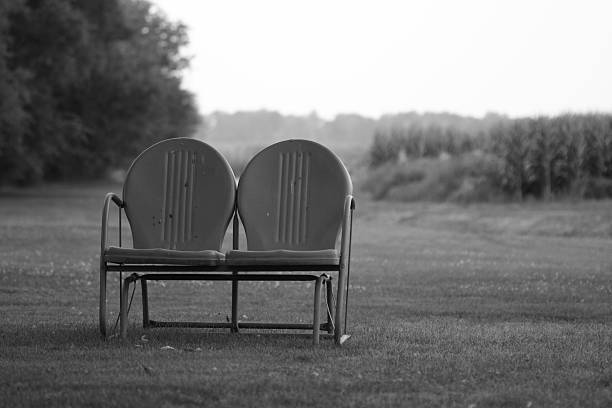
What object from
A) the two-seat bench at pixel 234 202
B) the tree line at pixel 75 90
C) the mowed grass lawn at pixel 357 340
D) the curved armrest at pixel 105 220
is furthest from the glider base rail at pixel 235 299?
the tree line at pixel 75 90

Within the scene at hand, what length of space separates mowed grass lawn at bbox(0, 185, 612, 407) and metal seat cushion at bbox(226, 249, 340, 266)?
0.54 metres

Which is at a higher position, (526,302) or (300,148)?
(300,148)

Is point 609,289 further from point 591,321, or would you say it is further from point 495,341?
point 495,341

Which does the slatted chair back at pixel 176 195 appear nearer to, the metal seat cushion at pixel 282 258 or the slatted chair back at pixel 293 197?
the slatted chair back at pixel 293 197

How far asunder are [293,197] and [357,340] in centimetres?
111

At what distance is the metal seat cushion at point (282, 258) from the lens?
6.80 m

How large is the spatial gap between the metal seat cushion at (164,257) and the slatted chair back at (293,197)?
62cm

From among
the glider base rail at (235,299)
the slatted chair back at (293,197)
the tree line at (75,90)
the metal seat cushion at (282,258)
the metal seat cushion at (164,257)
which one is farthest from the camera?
the tree line at (75,90)

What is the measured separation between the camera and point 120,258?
699 cm

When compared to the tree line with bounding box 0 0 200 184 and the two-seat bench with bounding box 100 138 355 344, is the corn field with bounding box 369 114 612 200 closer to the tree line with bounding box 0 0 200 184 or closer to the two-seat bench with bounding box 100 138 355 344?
the tree line with bounding box 0 0 200 184

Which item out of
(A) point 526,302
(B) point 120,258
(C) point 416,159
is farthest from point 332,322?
(C) point 416,159

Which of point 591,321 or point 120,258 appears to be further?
point 591,321

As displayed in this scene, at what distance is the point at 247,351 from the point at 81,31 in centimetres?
3306

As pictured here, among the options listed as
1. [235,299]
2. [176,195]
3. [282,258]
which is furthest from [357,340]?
[176,195]
